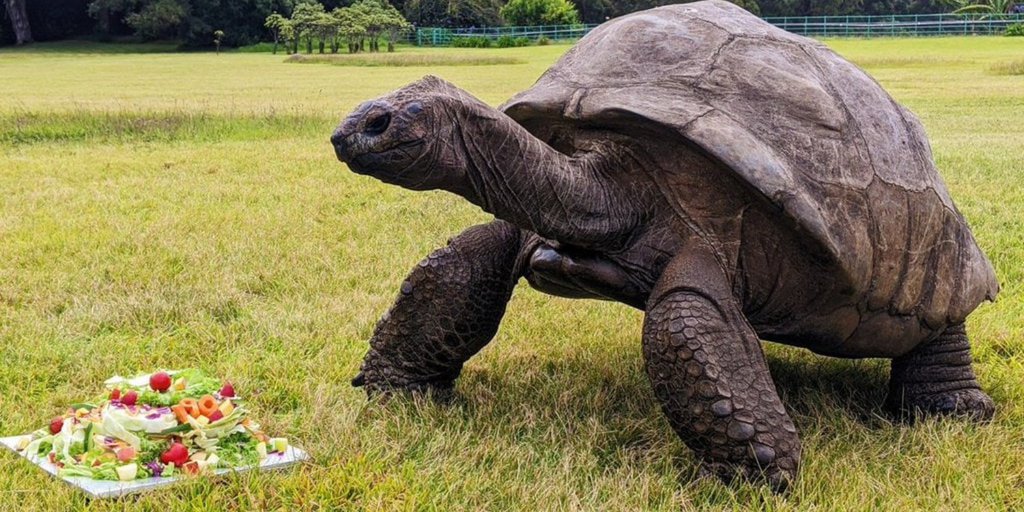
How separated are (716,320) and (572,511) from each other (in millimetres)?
672

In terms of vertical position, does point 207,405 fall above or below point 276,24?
above

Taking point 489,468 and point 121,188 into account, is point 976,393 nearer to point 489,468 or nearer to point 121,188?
point 489,468

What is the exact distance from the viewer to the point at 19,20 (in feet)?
194

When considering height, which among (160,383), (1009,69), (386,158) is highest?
(386,158)

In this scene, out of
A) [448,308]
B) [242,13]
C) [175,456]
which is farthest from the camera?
[242,13]

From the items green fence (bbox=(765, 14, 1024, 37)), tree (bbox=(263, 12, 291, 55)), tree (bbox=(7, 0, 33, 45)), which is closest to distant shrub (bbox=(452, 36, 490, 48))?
tree (bbox=(263, 12, 291, 55))

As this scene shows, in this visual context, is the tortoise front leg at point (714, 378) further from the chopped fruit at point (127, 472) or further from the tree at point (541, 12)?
the tree at point (541, 12)

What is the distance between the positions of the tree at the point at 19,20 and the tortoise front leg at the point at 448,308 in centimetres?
6439

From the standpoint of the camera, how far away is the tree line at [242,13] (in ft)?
194

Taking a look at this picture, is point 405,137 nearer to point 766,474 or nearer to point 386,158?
point 386,158

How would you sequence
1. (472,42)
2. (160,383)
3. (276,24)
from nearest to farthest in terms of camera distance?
1. (160,383)
2. (472,42)
3. (276,24)

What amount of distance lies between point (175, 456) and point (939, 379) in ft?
8.61

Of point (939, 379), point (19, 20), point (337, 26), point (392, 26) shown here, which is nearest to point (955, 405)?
point (939, 379)

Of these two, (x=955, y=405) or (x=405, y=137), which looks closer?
(x=405, y=137)
